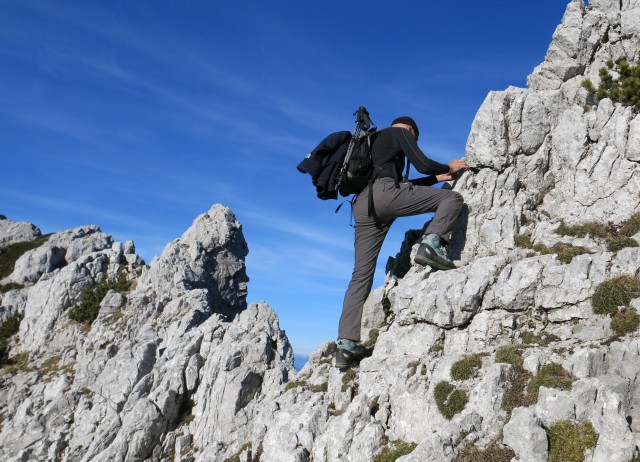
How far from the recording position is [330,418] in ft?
48.6

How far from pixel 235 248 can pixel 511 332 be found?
4585 cm

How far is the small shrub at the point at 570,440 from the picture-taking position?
976cm

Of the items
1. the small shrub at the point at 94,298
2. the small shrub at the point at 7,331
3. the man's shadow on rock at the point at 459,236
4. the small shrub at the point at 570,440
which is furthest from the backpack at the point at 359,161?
the small shrub at the point at 7,331

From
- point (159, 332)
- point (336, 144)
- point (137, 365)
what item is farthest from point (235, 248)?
point (336, 144)

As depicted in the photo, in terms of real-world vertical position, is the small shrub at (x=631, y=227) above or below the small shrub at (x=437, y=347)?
above

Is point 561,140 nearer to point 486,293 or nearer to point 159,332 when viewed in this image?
point 486,293

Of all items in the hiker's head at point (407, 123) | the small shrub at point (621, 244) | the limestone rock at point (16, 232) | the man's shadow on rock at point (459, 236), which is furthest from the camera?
the limestone rock at point (16, 232)

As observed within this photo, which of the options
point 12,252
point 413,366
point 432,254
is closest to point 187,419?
point 413,366

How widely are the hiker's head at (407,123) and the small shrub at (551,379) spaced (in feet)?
27.6

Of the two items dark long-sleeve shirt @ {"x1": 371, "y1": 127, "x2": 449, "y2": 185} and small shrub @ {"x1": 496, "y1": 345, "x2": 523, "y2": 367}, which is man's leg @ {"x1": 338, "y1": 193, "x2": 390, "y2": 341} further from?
small shrub @ {"x1": 496, "y1": 345, "x2": 523, "y2": 367}

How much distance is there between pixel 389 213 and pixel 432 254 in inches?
73.3

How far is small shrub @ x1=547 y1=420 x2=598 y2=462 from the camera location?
9.76 m

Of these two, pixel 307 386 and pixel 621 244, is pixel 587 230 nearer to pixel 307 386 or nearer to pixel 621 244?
pixel 621 244

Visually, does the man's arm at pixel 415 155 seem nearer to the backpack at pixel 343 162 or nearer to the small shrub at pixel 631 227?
the backpack at pixel 343 162
